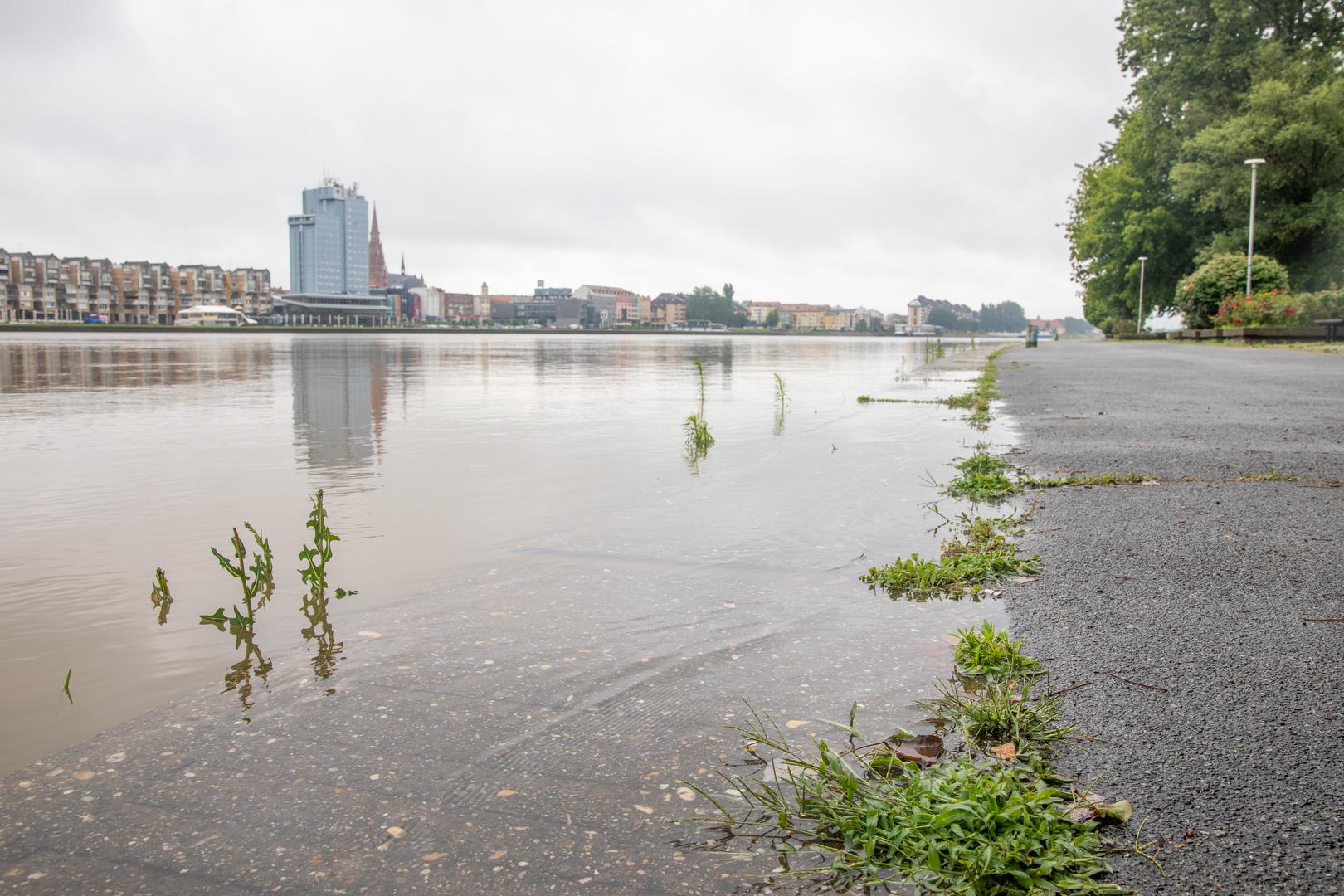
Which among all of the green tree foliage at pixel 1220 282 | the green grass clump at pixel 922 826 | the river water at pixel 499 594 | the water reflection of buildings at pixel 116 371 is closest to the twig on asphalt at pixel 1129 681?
the river water at pixel 499 594

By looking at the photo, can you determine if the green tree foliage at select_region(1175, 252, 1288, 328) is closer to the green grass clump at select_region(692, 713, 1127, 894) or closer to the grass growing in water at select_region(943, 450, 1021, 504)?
the grass growing in water at select_region(943, 450, 1021, 504)

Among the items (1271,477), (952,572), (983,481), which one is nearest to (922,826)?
(952,572)

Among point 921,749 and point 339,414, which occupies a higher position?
point 339,414

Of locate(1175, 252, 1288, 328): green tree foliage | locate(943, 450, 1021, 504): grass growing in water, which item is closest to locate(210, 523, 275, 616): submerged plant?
locate(943, 450, 1021, 504): grass growing in water

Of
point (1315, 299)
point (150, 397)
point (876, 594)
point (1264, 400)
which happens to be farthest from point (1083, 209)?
point (876, 594)

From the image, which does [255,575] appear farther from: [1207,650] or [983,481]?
[983,481]

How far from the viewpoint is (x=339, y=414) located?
47.7 ft

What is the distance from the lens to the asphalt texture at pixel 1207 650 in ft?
7.39

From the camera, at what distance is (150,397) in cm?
1720

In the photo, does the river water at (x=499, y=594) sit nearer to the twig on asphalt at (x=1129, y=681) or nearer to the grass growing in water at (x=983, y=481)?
the grass growing in water at (x=983, y=481)

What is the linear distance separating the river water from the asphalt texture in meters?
0.60

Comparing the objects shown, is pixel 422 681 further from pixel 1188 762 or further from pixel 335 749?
pixel 1188 762

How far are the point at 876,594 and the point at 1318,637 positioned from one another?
1.82 m

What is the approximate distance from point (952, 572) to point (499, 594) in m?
2.35
